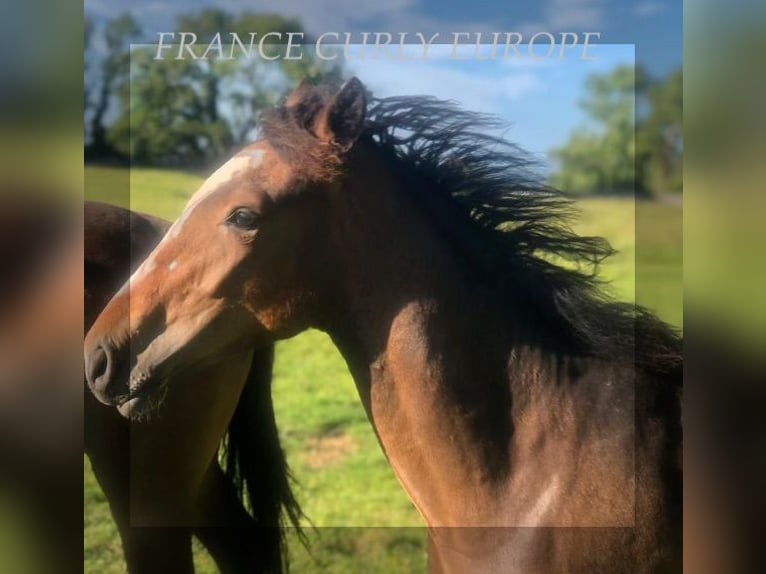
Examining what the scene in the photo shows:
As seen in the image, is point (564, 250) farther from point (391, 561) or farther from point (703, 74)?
point (391, 561)

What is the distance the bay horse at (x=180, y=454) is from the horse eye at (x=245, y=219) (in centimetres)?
55

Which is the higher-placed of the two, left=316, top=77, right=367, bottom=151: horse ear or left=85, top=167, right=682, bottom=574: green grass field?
left=316, top=77, right=367, bottom=151: horse ear

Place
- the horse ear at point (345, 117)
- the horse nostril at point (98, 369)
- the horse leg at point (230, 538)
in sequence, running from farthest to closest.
Answer: the horse leg at point (230, 538) → the horse nostril at point (98, 369) → the horse ear at point (345, 117)

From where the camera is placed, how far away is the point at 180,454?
2.55m

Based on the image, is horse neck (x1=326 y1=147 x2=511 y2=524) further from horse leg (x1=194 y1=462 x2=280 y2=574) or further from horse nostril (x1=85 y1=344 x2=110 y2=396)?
horse leg (x1=194 y1=462 x2=280 y2=574)

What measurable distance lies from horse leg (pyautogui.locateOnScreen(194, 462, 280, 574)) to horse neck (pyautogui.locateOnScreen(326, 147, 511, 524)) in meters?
0.78

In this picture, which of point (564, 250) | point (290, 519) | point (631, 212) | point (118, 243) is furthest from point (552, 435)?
point (118, 243)

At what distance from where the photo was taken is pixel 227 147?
8.04 ft

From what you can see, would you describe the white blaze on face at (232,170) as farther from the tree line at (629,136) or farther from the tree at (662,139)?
the tree at (662,139)

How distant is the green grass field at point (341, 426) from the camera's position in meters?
2.44

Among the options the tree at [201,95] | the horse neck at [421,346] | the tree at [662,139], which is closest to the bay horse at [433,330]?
the horse neck at [421,346]

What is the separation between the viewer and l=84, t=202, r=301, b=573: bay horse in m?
2.47

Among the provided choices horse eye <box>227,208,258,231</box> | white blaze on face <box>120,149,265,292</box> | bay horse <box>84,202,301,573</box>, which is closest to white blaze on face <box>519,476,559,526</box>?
bay horse <box>84,202,301,573</box>

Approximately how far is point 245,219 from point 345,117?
36cm
